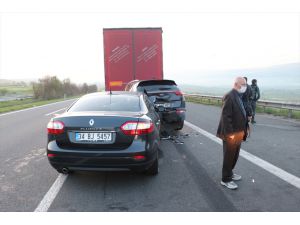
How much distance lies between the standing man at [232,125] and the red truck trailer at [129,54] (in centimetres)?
771

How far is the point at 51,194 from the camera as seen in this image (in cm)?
426

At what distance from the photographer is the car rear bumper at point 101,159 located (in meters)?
4.26

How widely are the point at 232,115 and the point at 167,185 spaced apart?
1452mm

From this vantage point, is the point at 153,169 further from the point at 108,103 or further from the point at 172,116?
the point at 172,116

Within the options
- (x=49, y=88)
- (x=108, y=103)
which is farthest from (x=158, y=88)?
(x=49, y=88)

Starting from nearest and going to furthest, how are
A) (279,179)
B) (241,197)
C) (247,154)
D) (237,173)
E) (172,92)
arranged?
(241,197), (279,179), (237,173), (247,154), (172,92)

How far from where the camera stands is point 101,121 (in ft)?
14.2

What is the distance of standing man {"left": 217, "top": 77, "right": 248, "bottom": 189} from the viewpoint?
4422 millimetres

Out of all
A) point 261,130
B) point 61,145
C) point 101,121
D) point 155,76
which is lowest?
point 261,130

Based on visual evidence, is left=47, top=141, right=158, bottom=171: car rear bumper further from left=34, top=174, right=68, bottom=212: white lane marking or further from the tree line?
the tree line

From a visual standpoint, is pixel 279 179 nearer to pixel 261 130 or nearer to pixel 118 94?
pixel 118 94

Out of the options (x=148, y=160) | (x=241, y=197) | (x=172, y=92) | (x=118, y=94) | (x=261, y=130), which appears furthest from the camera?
(x=261, y=130)
